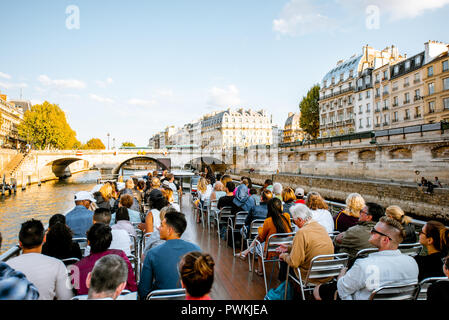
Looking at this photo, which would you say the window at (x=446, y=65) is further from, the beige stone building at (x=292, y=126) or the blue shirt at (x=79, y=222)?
the beige stone building at (x=292, y=126)

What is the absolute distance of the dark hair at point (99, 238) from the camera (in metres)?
2.72

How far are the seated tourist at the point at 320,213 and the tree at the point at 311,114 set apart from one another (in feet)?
158

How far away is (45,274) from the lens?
93.9 inches

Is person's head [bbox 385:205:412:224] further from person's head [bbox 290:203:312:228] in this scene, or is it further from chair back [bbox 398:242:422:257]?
person's head [bbox 290:203:312:228]

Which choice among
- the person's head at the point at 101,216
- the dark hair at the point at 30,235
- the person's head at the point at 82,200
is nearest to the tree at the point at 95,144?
the person's head at the point at 82,200

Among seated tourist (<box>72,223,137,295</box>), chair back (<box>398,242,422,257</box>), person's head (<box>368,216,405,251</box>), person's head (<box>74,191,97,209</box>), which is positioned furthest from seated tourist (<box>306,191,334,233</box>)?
person's head (<box>74,191,97,209</box>)

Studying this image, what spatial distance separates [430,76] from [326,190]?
18.5 meters

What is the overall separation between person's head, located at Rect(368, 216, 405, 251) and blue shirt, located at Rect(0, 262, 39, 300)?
9.41 ft

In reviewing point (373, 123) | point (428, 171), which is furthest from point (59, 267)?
point (373, 123)

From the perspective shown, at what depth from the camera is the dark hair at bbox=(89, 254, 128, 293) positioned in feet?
6.32

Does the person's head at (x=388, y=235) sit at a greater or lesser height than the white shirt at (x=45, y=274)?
greater
